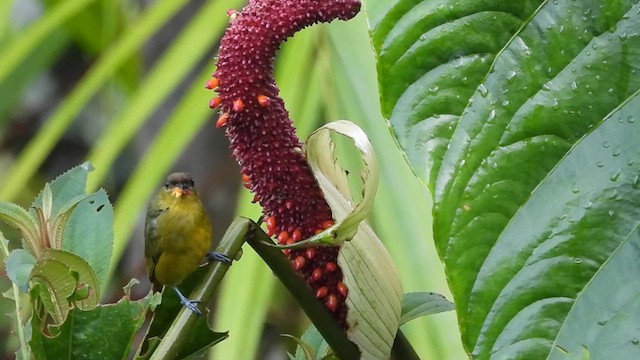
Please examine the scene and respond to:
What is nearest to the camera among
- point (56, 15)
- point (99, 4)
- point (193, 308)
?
point (193, 308)

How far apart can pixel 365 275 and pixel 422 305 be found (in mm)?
35

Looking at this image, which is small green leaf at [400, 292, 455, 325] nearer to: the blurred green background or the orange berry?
the orange berry

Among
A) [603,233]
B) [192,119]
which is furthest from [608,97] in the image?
[192,119]

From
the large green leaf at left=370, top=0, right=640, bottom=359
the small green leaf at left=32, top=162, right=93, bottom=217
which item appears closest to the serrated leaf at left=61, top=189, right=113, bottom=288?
the small green leaf at left=32, top=162, right=93, bottom=217

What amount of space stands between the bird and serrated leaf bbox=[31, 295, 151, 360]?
0.06ft

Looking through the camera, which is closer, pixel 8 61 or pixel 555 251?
pixel 555 251

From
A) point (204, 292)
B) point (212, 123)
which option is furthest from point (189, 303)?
point (212, 123)

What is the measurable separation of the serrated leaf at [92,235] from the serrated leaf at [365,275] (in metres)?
0.08

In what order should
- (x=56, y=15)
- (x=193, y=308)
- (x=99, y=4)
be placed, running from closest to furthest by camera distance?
1. (x=193, y=308)
2. (x=56, y=15)
3. (x=99, y=4)

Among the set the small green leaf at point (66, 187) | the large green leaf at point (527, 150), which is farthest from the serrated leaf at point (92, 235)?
the large green leaf at point (527, 150)

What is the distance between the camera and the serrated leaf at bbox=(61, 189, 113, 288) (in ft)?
1.07

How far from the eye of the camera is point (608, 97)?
30 cm

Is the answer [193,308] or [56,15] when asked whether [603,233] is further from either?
[56,15]

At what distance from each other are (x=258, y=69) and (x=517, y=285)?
0.11 meters
